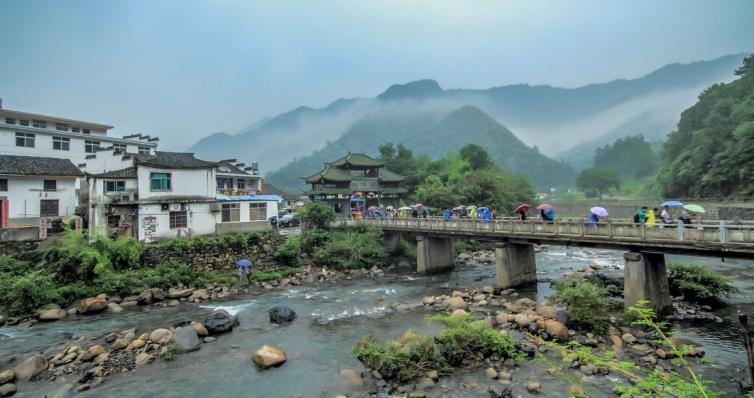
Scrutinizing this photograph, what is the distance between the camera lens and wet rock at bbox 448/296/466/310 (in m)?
21.3

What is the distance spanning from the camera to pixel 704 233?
16.2 metres

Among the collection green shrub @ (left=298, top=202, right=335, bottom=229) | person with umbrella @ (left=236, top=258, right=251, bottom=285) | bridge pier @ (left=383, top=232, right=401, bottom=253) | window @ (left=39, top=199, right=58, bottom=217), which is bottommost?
person with umbrella @ (left=236, top=258, right=251, bottom=285)

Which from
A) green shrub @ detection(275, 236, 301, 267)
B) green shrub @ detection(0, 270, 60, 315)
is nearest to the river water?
green shrub @ detection(0, 270, 60, 315)

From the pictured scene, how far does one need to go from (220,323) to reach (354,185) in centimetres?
3442

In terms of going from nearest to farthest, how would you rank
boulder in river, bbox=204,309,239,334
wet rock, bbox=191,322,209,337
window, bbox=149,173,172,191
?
wet rock, bbox=191,322,209,337 < boulder in river, bbox=204,309,239,334 < window, bbox=149,173,172,191

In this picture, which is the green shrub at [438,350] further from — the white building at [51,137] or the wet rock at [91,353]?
the white building at [51,137]

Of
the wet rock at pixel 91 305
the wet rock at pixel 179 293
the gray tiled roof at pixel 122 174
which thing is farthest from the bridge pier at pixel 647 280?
the gray tiled roof at pixel 122 174

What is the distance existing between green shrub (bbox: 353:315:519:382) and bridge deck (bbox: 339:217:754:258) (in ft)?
28.5

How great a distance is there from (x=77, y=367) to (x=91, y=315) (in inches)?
305

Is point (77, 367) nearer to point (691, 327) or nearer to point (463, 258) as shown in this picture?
point (691, 327)

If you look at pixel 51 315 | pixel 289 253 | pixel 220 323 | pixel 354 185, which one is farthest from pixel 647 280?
pixel 354 185

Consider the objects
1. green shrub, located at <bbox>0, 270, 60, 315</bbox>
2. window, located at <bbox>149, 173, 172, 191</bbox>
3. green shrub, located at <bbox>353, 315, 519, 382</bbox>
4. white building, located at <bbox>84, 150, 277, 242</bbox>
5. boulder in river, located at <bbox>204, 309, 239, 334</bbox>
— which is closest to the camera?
green shrub, located at <bbox>353, 315, 519, 382</bbox>

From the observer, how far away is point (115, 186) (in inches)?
1241

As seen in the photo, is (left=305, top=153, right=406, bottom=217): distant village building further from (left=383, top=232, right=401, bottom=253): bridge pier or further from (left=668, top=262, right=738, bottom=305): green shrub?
(left=668, top=262, right=738, bottom=305): green shrub
